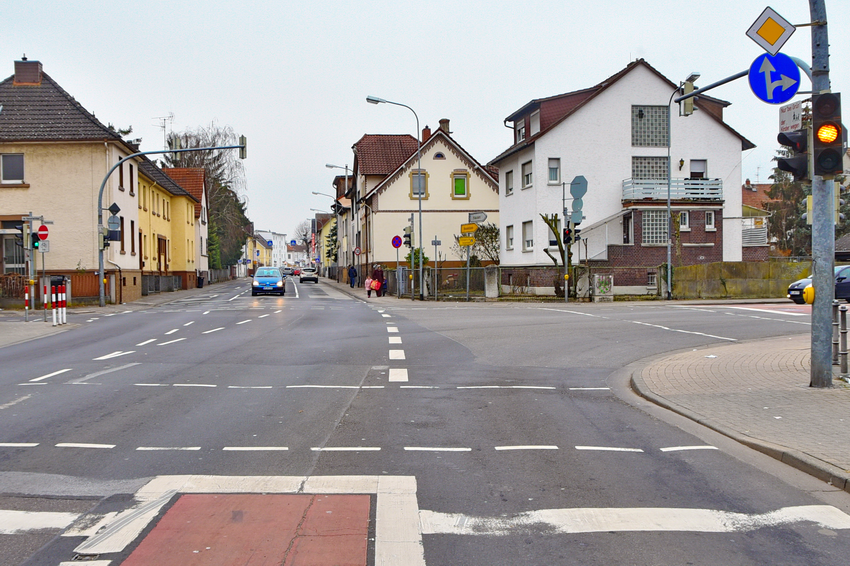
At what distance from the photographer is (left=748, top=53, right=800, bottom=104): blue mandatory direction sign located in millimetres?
9516

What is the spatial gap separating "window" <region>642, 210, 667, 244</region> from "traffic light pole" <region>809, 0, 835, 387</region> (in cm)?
3044

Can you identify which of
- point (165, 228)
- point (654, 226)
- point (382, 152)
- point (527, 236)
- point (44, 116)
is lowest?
point (527, 236)

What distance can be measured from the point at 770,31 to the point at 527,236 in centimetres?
3163

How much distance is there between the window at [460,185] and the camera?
178ft

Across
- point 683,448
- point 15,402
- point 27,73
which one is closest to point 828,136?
point 683,448

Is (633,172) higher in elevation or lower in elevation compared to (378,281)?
higher

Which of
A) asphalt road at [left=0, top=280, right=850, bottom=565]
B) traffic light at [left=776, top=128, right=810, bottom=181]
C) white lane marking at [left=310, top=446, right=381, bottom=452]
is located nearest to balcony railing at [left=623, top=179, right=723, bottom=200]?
asphalt road at [left=0, top=280, right=850, bottom=565]

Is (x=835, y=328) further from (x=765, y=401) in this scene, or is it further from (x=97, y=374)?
(x=97, y=374)

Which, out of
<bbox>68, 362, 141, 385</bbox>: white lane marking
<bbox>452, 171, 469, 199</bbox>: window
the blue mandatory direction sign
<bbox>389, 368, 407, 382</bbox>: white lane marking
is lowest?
<bbox>389, 368, 407, 382</bbox>: white lane marking

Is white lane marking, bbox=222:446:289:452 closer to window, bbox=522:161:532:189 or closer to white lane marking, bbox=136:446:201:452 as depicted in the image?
white lane marking, bbox=136:446:201:452

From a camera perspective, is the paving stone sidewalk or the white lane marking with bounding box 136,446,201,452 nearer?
the paving stone sidewalk

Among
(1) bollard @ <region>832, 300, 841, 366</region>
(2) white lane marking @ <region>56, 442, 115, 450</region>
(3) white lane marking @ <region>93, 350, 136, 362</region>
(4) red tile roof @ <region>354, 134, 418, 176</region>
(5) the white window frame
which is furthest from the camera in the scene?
(4) red tile roof @ <region>354, 134, 418, 176</region>

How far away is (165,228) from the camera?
177 ft

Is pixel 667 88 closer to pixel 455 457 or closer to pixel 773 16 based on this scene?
pixel 773 16
